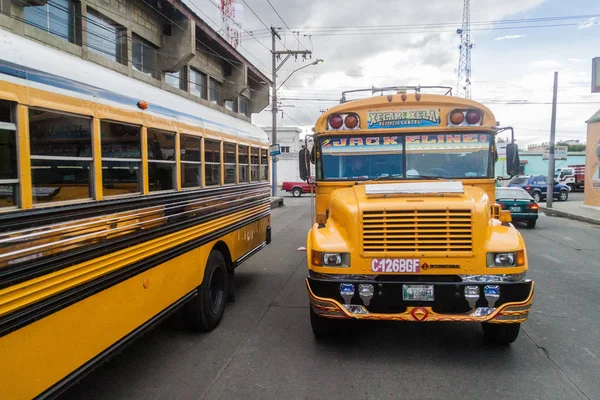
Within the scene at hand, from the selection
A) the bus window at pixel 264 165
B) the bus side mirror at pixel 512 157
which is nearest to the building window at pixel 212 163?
the bus window at pixel 264 165

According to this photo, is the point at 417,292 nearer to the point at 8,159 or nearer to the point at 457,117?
the point at 457,117

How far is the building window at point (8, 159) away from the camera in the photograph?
7.53 ft

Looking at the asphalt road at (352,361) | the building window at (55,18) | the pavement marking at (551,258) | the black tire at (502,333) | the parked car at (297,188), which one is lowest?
the pavement marking at (551,258)

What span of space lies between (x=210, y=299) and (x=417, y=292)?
98.1 inches

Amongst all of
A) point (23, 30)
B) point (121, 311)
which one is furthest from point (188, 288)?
point (23, 30)

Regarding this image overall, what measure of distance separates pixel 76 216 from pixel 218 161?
287cm

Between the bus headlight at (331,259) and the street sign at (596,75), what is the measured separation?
20104 mm

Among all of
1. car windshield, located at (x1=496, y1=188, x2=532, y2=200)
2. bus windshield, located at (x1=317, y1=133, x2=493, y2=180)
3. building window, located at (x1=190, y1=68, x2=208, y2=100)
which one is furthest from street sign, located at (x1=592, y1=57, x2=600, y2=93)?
bus windshield, located at (x1=317, y1=133, x2=493, y2=180)

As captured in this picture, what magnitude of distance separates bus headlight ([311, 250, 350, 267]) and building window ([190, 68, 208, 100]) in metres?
14.4

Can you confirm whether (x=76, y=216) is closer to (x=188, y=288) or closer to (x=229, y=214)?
(x=188, y=288)

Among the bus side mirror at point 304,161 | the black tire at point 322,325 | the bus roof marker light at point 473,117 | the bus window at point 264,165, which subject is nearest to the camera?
the black tire at point 322,325

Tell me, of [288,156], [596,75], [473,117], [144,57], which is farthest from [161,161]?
[288,156]

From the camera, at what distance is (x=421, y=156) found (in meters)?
5.14

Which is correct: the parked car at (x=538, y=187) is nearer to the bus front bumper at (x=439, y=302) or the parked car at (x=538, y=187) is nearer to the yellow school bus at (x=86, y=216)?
the bus front bumper at (x=439, y=302)
